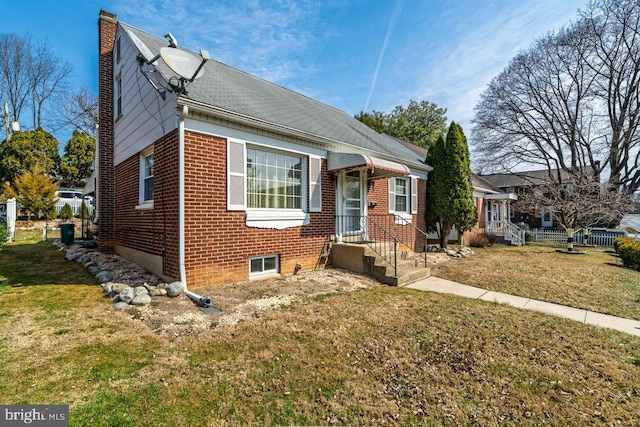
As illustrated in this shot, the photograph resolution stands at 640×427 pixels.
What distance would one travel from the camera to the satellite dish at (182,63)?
533 cm

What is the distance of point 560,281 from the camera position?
294 inches

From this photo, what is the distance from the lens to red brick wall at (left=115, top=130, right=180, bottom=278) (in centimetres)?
579

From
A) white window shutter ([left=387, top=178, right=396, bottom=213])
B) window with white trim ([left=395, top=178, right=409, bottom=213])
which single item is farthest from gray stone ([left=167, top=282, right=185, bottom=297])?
window with white trim ([left=395, top=178, right=409, bottom=213])

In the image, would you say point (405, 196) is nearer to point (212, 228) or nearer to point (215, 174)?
point (215, 174)

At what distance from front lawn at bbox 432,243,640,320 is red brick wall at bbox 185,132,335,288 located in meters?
5.32

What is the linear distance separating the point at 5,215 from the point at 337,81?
54.3 ft

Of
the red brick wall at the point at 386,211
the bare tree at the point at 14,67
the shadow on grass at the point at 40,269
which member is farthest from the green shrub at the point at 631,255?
the bare tree at the point at 14,67

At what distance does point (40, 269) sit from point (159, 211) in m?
4.03

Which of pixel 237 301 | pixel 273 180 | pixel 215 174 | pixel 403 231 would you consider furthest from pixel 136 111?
pixel 403 231

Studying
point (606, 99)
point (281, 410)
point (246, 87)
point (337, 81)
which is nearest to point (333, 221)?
point (246, 87)

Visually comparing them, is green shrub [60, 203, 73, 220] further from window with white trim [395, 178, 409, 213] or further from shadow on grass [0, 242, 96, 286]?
window with white trim [395, 178, 409, 213]

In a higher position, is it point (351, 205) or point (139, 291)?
point (351, 205)

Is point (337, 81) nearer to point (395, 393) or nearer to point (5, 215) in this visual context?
point (395, 393)

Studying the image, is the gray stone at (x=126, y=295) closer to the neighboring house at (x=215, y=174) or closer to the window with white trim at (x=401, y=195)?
the neighboring house at (x=215, y=174)
